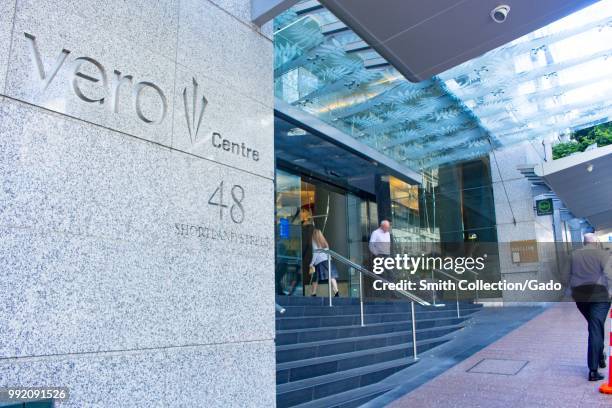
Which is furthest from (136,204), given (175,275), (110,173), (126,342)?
(126,342)

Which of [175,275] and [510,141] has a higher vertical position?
[510,141]

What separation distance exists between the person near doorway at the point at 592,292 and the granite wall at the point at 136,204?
13.1ft

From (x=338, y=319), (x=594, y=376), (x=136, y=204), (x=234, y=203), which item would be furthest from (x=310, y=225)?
(x=136, y=204)

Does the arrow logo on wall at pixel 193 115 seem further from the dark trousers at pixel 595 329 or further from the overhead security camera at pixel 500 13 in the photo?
the dark trousers at pixel 595 329

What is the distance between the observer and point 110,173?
2908mm

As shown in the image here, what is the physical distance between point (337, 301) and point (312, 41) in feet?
15.2

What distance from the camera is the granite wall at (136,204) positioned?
8.23ft

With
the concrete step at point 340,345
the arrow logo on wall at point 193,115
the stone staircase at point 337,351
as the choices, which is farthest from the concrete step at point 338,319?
the arrow logo on wall at point 193,115

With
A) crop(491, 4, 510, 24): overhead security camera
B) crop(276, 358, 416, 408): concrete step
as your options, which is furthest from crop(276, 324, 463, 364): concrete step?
crop(491, 4, 510, 24): overhead security camera

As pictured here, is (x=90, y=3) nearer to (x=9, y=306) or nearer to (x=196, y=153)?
(x=196, y=153)

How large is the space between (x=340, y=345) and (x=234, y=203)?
3.08 meters

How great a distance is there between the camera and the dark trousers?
5.64 meters

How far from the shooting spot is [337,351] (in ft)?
19.8

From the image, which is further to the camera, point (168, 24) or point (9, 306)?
point (168, 24)
